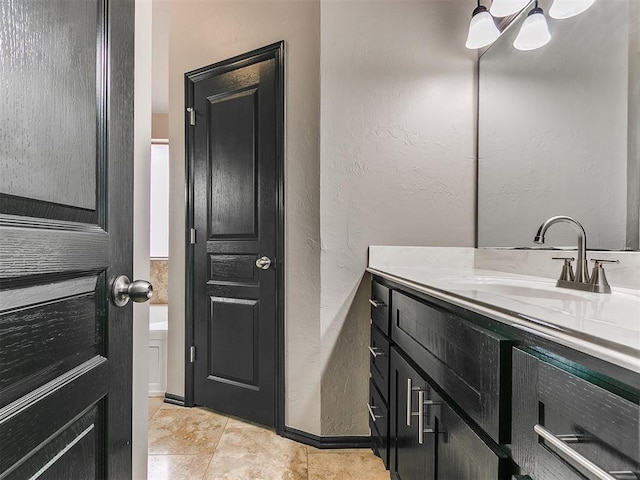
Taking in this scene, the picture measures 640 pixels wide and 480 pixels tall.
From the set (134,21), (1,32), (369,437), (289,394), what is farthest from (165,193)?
(1,32)

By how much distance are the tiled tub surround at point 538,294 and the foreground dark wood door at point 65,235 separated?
72cm

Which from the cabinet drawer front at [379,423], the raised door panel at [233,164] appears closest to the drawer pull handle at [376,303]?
the cabinet drawer front at [379,423]

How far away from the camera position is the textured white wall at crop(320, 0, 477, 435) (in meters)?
2.04

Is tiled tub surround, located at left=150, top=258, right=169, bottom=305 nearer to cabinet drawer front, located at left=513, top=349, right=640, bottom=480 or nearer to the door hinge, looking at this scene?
the door hinge

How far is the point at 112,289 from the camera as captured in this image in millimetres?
747

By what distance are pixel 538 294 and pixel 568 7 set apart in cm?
105

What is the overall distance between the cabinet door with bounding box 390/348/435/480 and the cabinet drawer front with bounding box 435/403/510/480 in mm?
80

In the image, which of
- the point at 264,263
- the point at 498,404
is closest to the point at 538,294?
the point at 498,404

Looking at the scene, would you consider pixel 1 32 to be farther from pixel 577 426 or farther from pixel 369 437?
pixel 369 437

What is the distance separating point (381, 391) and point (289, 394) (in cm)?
61

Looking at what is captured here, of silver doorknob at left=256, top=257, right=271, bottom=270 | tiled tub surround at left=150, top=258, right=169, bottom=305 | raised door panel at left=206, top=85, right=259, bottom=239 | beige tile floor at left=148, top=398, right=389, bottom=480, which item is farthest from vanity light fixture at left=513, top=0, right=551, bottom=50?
tiled tub surround at left=150, top=258, right=169, bottom=305

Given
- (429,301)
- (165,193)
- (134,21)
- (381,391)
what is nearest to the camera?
(134,21)

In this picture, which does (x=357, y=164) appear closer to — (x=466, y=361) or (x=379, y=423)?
(x=379, y=423)

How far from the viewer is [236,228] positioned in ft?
7.61
